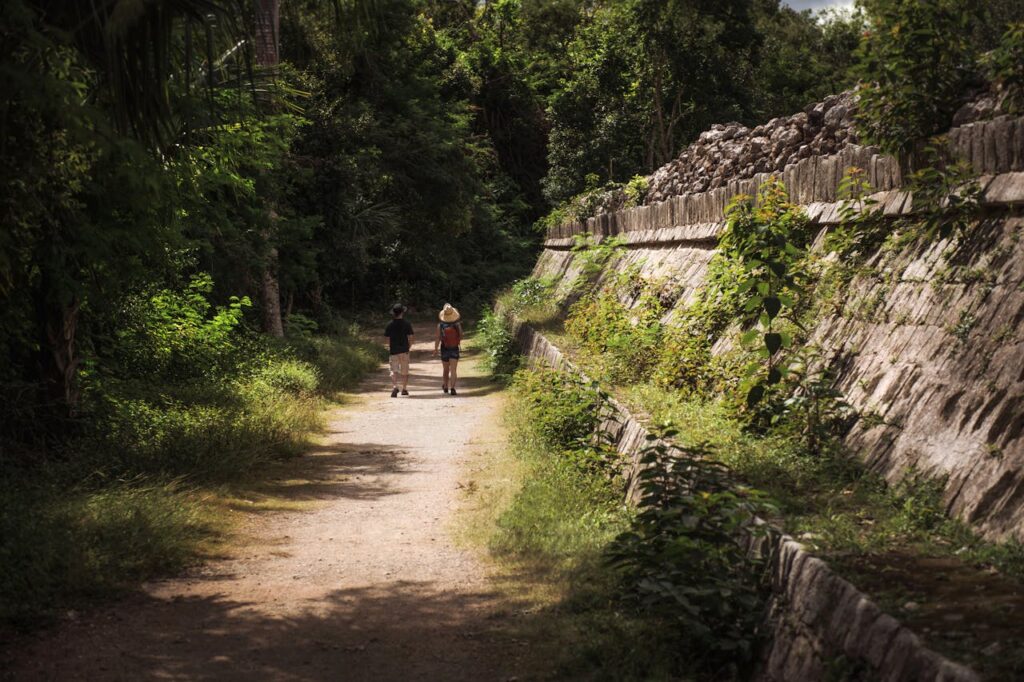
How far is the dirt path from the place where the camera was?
520cm

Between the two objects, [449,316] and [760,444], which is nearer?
[760,444]

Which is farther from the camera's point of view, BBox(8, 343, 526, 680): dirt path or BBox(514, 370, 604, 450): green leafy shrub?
BBox(514, 370, 604, 450): green leafy shrub

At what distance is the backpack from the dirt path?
7652 mm

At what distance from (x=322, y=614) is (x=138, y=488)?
2.91 metres

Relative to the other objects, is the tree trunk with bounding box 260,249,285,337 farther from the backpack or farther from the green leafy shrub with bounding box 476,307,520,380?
the green leafy shrub with bounding box 476,307,520,380

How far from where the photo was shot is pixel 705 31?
31.8 meters

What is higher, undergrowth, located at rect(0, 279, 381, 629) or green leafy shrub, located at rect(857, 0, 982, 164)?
green leafy shrub, located at rect(857, 0, 982, 164)

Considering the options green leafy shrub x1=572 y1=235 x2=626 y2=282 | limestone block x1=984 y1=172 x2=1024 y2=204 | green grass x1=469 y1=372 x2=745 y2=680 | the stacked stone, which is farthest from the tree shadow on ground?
green leafy shrub x1=572 y1=235 x2=626 y2=282

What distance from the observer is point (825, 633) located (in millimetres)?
4156

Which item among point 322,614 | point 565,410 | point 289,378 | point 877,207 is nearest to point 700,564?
point 322,614

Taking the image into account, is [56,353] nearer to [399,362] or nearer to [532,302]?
[399,362]

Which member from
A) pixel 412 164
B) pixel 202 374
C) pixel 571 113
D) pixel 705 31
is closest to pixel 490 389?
pixel 202 374

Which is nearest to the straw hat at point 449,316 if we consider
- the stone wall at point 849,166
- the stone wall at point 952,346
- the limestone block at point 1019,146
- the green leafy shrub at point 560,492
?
the stone wall at point 849,166

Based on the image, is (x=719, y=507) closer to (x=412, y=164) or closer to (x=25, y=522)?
(x=25, y=522)
